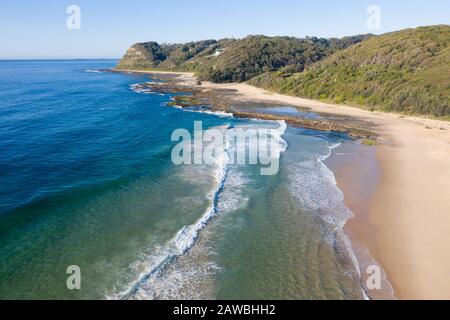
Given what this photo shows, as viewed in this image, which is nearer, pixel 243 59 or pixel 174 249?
pixel 174 249

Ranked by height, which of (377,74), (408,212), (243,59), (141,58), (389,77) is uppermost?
(141,58)

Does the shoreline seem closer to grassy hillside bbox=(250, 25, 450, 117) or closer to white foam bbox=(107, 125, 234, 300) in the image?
white foam bbox=(107, 125, 234, 300)

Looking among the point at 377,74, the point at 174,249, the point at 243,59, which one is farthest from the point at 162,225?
the point at 243,59

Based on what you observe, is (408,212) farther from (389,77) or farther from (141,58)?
(141,58)

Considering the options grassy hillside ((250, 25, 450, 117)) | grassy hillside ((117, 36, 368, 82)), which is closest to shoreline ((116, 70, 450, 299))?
grassy hillside ((250, 25, 450, 117))

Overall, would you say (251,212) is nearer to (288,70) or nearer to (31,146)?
(31,146)
